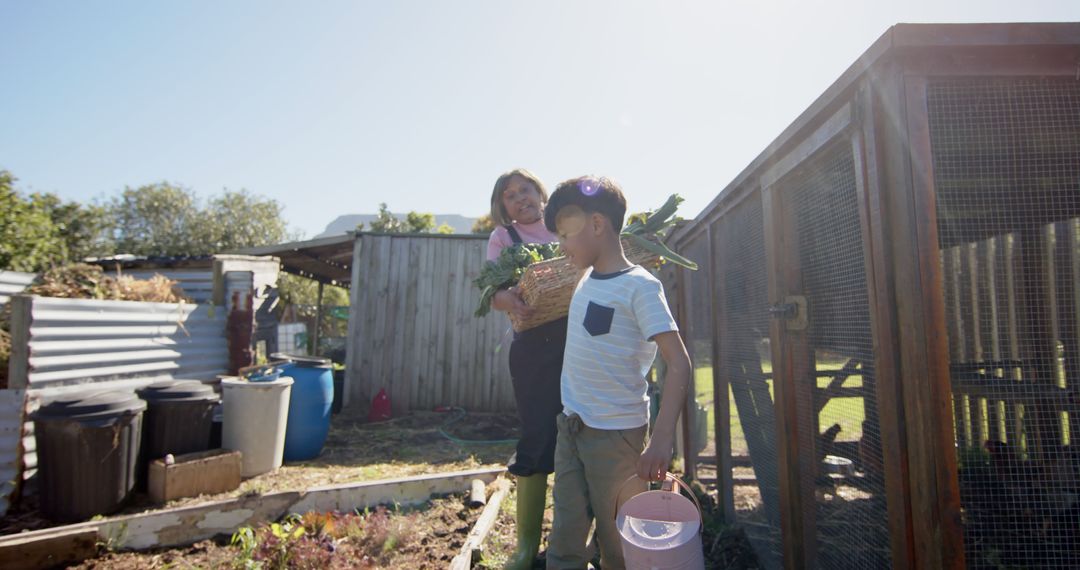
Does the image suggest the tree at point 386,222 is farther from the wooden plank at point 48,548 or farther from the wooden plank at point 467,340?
the wooden plank at point 48,548

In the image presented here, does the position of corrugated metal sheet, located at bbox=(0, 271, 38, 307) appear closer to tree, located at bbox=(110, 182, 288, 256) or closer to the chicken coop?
the chicken coop

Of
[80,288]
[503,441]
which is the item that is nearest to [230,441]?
[80,288]

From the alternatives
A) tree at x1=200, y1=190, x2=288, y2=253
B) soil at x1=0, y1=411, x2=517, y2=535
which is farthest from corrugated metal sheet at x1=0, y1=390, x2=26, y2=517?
tree at x1=200, y1=190, x2=288, y2=253

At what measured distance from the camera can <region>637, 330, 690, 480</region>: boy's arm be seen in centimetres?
157

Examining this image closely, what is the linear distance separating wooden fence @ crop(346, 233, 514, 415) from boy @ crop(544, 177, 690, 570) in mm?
6136

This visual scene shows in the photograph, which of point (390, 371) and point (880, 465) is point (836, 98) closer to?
point (880, 465)

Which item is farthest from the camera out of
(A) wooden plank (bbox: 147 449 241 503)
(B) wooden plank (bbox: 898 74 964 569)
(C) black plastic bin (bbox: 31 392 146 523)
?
A: (A) wooden plank (bbox: 147 449 241 503)

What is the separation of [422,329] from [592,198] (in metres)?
6.61

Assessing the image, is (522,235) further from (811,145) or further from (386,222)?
(386,222)

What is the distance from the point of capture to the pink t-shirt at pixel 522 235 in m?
2.76

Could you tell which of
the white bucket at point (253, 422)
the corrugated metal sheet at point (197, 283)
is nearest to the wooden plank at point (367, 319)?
the corrugated metal sheet at point (197, 283)

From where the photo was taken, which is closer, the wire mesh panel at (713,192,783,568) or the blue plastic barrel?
the wire mesh panel at (713,192,783,568)

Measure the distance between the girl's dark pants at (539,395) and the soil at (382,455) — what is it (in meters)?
1.90

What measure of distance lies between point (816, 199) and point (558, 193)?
918 millimetres
